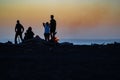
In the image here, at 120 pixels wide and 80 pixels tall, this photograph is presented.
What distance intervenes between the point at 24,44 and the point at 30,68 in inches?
583

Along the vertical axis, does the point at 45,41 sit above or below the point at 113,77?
above

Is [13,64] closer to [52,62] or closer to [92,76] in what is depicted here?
[52,62]

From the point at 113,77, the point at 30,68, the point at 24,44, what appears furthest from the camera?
the point at 24,44

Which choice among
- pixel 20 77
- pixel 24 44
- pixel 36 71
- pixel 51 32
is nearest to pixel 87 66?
pixel 36 71

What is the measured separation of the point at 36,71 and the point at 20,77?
1547 millimetres

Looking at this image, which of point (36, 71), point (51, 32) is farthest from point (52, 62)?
point (51, 32)

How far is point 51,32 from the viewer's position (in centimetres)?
3450

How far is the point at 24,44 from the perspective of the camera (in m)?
31.6

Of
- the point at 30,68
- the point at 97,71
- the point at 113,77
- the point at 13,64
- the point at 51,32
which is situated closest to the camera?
the point at 113,77

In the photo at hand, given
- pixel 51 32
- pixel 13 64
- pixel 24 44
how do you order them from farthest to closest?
1. pixel 51 32
2. pixel 24 44
3. pixel 13 64

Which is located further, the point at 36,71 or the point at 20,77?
the point at 36,71

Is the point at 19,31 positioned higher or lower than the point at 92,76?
higher

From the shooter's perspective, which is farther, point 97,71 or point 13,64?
point 13,64

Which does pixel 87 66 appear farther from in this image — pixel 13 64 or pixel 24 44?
pixel 24 44
